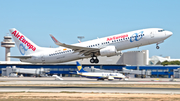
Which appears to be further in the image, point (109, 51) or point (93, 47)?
point (93, 47)

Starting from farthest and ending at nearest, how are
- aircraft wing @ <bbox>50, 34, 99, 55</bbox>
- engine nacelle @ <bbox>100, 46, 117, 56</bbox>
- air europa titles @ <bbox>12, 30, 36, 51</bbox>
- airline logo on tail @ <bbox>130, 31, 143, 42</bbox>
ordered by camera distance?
air europa titles @ <bbox>12, 30, 36, 51</bbox> → engine nacelle @ <bbox>100, 46, 117, 56</bbox> → aircraft wing @ <bbox>50, 34, 99, 55</bbox> → airline logo on tail @ <bbox>130, 31, 143, 42</bbox>

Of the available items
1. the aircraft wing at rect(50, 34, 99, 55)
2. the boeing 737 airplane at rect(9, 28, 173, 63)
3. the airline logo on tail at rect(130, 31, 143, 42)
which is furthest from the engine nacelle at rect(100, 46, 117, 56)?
the airline logo on tail at rect(130, 31, 143, 42)

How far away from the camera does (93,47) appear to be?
176ft

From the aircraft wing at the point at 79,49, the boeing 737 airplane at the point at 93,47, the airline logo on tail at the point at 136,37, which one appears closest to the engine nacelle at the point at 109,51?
the boeing 737 airplane at the point at 93,47

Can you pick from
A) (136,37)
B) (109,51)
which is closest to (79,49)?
(109,51)

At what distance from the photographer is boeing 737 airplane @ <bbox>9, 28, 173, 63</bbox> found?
50.1m

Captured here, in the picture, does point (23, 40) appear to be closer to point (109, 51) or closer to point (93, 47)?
point (93, 47)

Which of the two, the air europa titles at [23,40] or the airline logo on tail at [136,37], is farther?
the air europa titles at [23,40]

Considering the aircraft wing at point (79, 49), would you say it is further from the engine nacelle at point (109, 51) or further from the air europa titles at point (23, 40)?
the air europa titles at point (23, 40)

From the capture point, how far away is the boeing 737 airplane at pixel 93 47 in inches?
1971

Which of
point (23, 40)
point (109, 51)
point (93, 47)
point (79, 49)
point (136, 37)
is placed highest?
point (23, 40)

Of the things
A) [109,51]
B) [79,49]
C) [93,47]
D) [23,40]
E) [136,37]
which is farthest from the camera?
[23,40]

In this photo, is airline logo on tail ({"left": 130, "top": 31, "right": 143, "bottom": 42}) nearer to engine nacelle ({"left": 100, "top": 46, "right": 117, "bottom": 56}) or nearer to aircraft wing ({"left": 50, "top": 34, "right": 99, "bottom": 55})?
engine nacelle ({"left": 100, "top": 46, "right": 117, "bottom": 56})

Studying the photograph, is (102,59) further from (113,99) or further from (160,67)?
(113,99)
